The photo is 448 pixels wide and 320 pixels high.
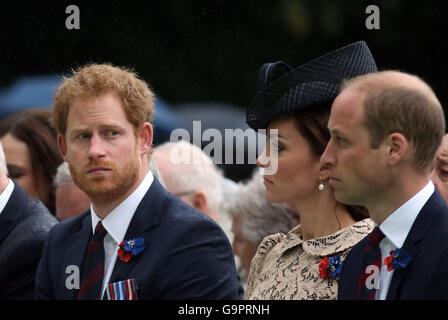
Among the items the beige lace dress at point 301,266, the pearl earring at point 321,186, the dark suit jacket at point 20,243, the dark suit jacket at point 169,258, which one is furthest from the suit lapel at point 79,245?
the pearl earring at point 321,186

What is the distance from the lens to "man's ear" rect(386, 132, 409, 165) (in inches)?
123

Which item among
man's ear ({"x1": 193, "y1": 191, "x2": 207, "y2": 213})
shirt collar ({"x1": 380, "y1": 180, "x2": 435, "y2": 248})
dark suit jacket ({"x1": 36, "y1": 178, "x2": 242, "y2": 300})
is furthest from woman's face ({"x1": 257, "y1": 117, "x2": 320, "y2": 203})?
man's ear ({"x1": 193, "y1": 191, "x2": 207, "y2": 213})

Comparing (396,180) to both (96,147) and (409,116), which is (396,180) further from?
(96,147)

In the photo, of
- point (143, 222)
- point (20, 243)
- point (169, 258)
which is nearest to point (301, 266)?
point (169, 258)

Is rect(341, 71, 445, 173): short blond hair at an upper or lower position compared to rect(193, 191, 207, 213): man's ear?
upper

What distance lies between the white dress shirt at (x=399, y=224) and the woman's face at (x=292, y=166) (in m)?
0.70

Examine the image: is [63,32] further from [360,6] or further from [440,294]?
[440,294]

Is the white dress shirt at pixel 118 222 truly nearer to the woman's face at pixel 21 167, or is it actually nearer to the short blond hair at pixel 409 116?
the short blond hair at pixel 409 116

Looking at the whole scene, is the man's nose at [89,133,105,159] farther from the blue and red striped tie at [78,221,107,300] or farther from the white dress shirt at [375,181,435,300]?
the white dress shirt at [375,181,435,300]

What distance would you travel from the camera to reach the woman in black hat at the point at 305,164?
151 inches

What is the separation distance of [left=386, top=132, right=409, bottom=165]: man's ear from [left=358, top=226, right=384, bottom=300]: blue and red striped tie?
0.30m

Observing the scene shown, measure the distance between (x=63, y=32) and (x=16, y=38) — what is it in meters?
0.48
